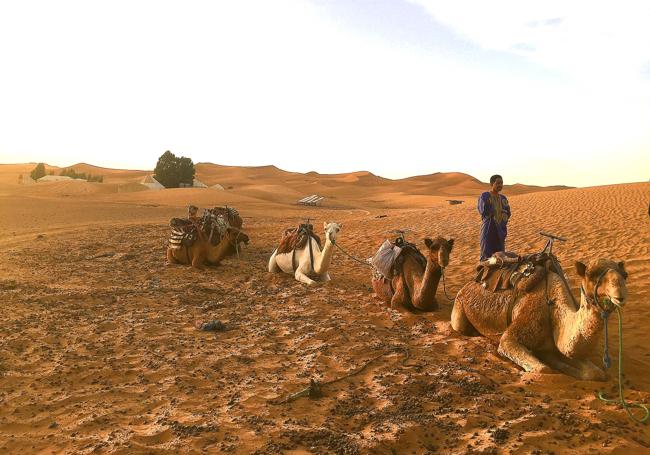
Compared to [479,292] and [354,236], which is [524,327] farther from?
[354,236]

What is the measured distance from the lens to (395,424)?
3.93 metres

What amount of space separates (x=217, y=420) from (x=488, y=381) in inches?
102

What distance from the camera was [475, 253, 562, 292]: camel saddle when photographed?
521 cm

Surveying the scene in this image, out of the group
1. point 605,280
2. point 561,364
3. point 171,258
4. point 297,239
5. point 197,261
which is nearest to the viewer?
point 605,280

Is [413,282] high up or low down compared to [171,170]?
down

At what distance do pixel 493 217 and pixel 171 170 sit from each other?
46905mm

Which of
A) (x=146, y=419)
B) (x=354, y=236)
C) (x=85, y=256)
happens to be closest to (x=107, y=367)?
(x=146, y=419)

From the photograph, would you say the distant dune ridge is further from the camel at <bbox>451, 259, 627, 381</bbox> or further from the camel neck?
the camel at <bbox>451, 259, 627, 381</bbox>

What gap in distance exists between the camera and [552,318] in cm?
486

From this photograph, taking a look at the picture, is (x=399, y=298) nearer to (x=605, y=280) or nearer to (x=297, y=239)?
(x=297, y=239)

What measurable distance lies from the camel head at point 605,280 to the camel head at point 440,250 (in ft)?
6.16

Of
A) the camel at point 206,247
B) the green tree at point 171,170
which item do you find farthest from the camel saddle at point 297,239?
the green tree at point 171,170

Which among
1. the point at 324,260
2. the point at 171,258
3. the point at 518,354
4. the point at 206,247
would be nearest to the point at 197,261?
the point at 206,247

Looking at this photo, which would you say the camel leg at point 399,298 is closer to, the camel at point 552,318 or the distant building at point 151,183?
the camel at point 552,318
